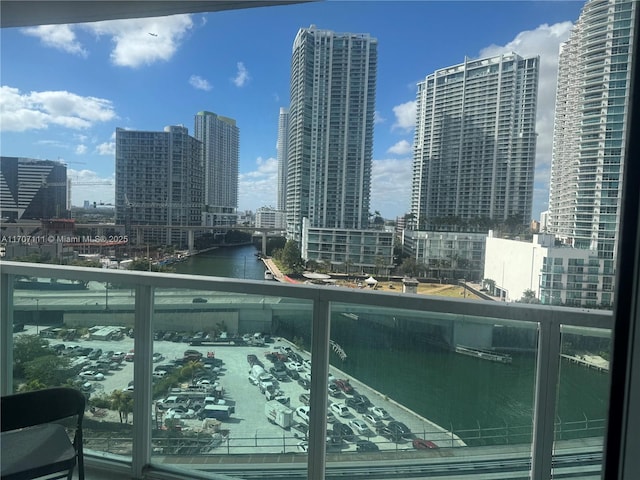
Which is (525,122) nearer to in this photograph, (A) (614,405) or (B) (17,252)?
(A) (614,405)

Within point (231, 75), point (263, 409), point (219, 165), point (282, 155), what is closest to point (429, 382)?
point (263, 409)

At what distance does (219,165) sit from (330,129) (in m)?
0.76

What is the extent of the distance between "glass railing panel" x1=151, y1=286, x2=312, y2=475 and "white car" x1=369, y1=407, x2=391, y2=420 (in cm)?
34

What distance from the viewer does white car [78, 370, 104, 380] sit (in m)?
1.85

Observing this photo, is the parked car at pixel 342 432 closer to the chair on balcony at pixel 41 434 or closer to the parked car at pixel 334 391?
the parked car at pixel 334 391

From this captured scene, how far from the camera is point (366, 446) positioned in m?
1.60

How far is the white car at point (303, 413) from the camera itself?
1.62 m

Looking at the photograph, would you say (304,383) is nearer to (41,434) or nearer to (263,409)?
(263,409)

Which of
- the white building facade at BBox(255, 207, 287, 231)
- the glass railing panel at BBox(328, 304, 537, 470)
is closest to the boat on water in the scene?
the glass railing panel at BBox(328, 304, 537, 470)

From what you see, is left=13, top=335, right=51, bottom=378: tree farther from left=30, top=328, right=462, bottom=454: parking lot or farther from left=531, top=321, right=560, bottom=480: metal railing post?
left=531, top=321, right=560, bottom=480: metal railing post

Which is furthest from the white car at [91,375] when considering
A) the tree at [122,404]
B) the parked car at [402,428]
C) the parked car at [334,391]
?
the parked car at [402,428]

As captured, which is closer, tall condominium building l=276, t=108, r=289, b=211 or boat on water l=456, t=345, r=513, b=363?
boat on water l=456, t=345, r=513, b=363

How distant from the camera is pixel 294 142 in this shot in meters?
1.95

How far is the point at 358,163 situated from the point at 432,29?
0.71 meters
